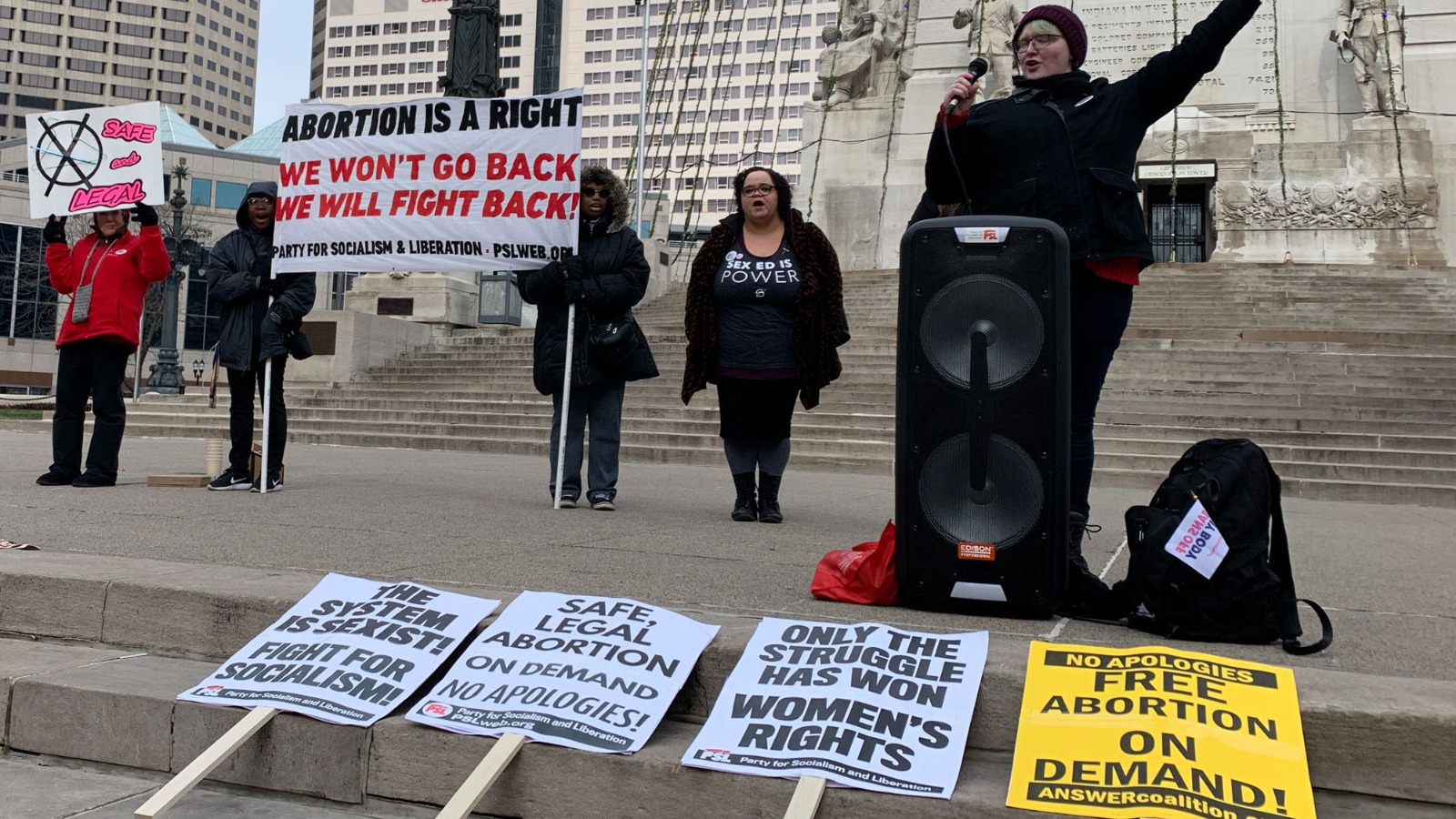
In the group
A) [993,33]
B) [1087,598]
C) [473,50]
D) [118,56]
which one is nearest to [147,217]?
[1087,598]

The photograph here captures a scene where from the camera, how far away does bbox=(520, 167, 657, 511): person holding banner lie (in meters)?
6.42

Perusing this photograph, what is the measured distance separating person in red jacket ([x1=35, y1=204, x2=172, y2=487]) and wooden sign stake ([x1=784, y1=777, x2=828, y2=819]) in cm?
568

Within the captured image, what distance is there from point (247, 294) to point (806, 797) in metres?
5.60

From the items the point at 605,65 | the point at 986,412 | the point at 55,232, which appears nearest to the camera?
the point at 986,412

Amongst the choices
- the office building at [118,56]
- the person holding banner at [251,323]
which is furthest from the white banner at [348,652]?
the office building at [118,56]

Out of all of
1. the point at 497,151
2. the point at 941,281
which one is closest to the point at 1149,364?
the point at 497,151

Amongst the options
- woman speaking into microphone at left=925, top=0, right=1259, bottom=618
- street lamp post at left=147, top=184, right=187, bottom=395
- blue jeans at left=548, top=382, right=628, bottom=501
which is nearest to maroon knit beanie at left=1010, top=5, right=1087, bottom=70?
woman speaking into microphone at left=925, top=0, right=1259, bottom=618

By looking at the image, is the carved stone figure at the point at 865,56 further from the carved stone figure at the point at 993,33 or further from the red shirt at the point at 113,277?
the red shirt at the point at 113,277

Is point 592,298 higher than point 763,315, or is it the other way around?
point 592,298

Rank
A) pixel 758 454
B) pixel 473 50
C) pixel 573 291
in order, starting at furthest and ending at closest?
pixel 473 50
pixel 573 291
pixel 758 454

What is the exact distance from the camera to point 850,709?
2.61 metres

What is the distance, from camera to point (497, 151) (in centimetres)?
680

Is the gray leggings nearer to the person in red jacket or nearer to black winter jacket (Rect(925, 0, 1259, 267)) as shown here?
black winter jacket (Rect(925, 0, 1259, 267))

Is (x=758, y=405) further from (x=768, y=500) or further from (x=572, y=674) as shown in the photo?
(x=572, y=674)
